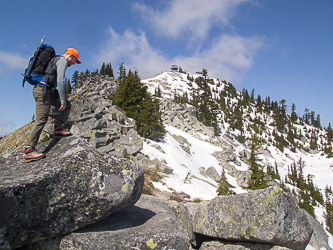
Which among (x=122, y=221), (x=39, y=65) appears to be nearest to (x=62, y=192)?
(x=122, y=221)

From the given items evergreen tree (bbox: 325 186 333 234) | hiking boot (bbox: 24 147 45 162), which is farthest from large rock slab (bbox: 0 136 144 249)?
evergreen tree (bbox: 325 186 333 234)

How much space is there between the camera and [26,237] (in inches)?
128

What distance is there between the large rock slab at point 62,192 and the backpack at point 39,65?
183 centimetres

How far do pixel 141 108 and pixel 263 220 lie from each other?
22287 mm

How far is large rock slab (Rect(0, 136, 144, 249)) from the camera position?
A: 10.2 ft

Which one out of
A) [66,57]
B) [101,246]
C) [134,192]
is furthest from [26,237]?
[66,57]

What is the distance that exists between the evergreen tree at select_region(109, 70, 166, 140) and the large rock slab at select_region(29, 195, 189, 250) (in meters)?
18.3

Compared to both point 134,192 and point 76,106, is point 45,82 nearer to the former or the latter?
point 134,192

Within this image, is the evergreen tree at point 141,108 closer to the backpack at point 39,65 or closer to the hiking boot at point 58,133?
the hiking boot at point 58,133

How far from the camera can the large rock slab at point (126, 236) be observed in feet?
11.4

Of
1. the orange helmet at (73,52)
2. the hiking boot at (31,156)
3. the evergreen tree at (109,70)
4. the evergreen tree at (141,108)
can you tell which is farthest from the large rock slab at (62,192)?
the evergreen tree at (109,70)

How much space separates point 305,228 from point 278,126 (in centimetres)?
12051

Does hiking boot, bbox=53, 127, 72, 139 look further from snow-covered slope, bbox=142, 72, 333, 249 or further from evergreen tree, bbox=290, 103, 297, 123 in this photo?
evergreen tree, bbox=290, 103, 297, 123

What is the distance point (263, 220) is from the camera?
429cm
